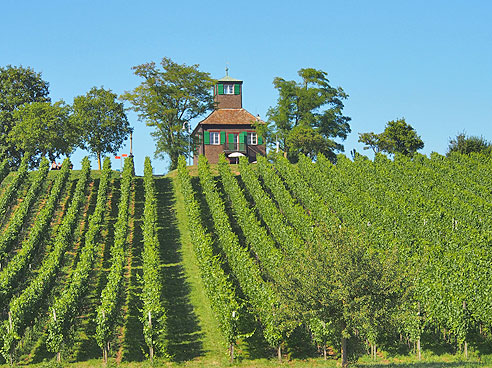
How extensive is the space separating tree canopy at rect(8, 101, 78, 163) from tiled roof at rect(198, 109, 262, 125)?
A: 16.3m

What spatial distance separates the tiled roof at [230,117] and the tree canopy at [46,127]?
16.3 meters

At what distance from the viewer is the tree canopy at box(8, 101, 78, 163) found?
69438 mm

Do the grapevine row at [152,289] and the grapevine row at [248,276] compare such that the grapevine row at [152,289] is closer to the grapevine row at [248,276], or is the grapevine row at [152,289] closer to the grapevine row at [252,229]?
A: the grapevine row at [248,276]

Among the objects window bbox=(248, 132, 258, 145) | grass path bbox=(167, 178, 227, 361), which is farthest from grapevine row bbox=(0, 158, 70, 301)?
window bbox=(248, 132, 258, 145)

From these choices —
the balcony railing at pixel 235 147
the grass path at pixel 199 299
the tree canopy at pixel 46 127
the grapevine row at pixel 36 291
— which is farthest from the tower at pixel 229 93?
the grapevine row at pixel 36 291

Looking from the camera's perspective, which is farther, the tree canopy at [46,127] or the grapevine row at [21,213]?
the tree canopy at [46,127]

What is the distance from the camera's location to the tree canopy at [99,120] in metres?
71.0

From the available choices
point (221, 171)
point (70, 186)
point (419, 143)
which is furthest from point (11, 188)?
point (419, 143)

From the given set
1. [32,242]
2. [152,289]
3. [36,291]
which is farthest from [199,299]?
[32,242]

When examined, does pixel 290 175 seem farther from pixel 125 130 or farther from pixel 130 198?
pixel 125 130

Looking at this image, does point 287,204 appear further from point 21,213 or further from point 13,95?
point 13,95

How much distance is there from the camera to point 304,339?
33.0m

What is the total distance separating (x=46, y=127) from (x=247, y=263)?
39.3 m

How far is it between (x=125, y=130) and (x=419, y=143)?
32.9m
